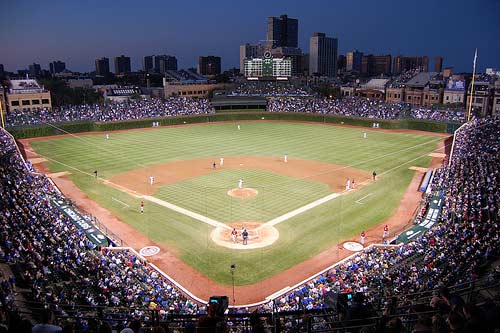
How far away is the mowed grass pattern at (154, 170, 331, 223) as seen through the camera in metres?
29.1

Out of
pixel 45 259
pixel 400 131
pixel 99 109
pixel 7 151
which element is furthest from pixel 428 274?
pixel 99 109

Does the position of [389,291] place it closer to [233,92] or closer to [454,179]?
[454,179]

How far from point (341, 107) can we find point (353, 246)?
192 ft

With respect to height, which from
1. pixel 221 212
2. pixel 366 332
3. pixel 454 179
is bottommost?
pixel 221 212

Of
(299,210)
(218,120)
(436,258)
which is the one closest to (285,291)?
(436,258)

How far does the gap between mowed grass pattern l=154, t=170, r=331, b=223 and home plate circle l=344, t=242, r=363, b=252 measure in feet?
19.9

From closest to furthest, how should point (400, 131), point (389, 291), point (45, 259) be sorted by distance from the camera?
point (389, 291)
point (45, 259)
point (400, 131)

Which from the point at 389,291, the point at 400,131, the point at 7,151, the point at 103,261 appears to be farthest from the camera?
the point at 400,131

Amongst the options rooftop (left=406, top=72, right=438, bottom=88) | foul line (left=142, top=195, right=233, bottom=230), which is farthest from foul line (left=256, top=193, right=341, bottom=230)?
rooftop (left=406, top=72, right=438, bottom=88)

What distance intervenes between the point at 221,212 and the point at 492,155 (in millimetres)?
22684

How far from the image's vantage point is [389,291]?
15266 millimetres

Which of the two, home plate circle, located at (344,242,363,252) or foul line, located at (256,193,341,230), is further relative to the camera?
foul line, located at (256,193,341,230)

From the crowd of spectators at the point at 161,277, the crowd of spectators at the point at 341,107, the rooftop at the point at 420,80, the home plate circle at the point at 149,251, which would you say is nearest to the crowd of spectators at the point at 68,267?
the crowd of spectators at the point at 161,277

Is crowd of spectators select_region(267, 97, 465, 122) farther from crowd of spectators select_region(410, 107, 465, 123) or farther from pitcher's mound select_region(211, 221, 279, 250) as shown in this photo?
pitcher's mound select_region(211, 221, 279, 250)
